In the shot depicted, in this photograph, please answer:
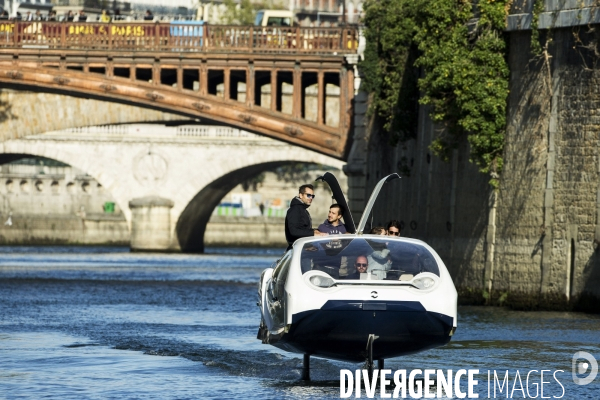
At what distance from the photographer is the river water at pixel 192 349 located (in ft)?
58.2

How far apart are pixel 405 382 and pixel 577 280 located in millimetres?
12805

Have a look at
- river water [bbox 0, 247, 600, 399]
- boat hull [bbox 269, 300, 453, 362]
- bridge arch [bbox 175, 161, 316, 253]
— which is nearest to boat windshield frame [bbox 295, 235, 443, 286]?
boat hull [bbox 269, 300, 453, 362]

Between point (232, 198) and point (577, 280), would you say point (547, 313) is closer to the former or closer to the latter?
point (577, 280)

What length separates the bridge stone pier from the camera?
82.1 meters

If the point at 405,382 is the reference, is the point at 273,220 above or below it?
below

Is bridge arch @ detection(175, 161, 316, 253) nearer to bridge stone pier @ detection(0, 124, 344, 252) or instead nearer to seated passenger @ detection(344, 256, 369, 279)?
bridge stone pier @ detection(0, 124, 344, 252)

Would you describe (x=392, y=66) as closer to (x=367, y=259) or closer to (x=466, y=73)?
(x=466, y=73)

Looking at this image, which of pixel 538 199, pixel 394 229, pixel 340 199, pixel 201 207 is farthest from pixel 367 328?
pixel 201 207

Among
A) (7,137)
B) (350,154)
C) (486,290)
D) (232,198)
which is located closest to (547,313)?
(486,290)

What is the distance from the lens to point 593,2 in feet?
98.8

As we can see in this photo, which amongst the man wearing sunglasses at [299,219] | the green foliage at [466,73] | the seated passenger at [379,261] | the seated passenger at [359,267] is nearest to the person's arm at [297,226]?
the man wearing sunglasses at [299,219]

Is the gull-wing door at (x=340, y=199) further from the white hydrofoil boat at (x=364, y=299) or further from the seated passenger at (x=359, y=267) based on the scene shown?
the seated passenger at (x=359, y=267)

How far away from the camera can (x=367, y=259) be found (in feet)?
56.0

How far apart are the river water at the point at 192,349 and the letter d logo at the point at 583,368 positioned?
0.37 ft
